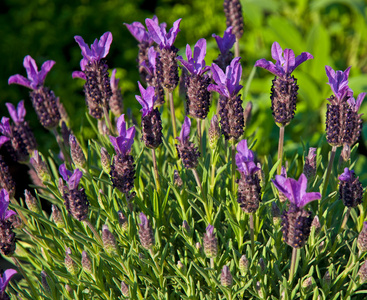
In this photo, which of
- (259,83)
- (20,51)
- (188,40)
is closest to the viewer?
(259,83)

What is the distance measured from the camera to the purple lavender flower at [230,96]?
136cm

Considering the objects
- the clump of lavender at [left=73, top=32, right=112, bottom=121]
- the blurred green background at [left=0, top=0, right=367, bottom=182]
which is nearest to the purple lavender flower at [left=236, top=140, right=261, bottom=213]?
the clump of lavender at [left=73, top=32, right=112, bottom=121]

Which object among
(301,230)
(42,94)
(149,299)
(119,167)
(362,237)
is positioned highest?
(42,94)

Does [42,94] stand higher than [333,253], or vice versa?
[42,94]

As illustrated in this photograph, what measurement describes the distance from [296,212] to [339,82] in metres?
0.49

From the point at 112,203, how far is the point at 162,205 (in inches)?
10.3

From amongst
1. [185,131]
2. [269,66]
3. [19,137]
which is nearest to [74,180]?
[185,131]

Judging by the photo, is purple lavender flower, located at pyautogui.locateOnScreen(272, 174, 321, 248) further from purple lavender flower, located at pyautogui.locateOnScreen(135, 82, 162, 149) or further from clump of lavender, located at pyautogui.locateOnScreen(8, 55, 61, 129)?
clump of lavender, located at pyautogui.locateOnScreen(8, 55, 61, 129)

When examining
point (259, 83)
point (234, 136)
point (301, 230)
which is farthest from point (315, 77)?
point (301, 230)

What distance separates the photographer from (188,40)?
4219 millimetres

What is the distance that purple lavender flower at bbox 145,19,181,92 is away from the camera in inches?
59.6

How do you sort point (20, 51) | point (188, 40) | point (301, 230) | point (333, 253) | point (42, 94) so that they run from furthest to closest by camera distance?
point (188, 40)
point (20, 51)
point (42, 94)
point (333, 253)
point (301, 230)

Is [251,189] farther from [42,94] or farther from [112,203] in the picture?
[42,94]

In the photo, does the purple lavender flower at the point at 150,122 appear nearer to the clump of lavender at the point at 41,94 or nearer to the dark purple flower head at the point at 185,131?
the dark purple flower head at the point at 185,131
